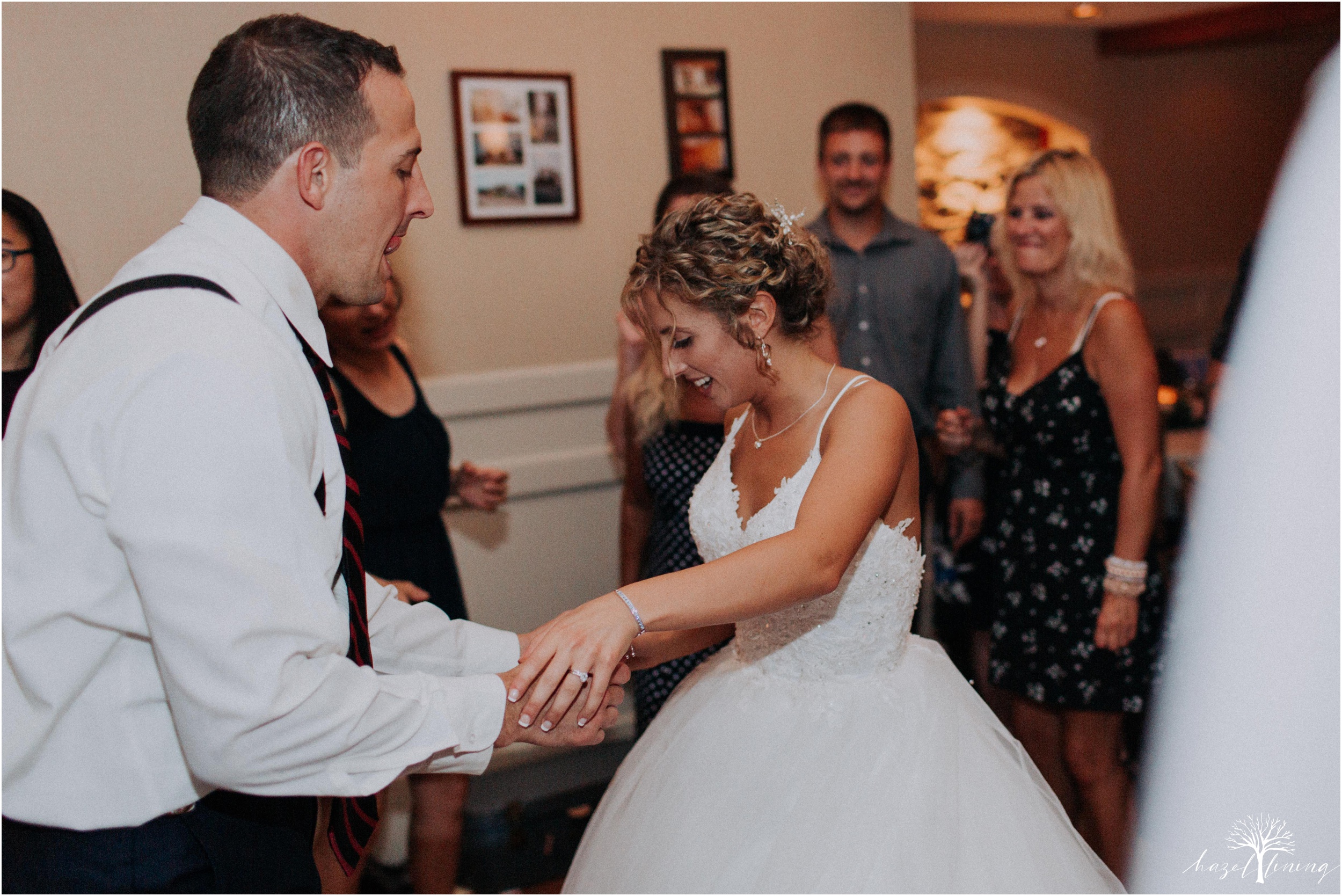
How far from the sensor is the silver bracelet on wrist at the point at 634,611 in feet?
4.51

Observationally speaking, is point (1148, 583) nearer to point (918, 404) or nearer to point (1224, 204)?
point (918, 404)

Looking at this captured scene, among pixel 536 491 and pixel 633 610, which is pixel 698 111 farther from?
pixel 633 610

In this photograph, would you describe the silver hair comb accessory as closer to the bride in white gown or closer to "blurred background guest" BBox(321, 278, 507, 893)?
the bride in white gown

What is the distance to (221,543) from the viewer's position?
0.99 metres

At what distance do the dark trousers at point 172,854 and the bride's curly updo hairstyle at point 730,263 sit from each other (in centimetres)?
92

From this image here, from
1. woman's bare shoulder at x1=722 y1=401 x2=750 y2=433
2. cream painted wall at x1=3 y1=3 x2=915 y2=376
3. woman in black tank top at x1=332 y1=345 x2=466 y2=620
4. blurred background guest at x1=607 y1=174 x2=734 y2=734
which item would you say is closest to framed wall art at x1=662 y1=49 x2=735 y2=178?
cream painted wall at x1=3 y1=3 x2=915 y2=376

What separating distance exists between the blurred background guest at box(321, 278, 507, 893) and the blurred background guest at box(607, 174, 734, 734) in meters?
0.45

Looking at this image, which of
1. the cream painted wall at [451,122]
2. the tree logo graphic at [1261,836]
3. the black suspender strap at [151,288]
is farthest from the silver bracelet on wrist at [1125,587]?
the black suspender strap at [151,288]

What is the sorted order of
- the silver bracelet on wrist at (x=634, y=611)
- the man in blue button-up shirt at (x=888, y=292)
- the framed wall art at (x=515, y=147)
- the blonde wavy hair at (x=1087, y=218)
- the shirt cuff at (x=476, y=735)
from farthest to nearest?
the man in blue button-up shirt at (x=888, y=292), the framed wall art at (x=515, y=147), the blonde wavy hair at (x=1087, y=218), the silver bracelet on wrist at (x=634, y=611), the shirt cuff at (x=476, y=735)

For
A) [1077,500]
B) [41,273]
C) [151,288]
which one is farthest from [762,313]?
[41,273]

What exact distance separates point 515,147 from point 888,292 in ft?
3.73

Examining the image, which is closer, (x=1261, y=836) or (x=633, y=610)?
(x=633, y=610)

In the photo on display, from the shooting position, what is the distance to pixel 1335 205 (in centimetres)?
352

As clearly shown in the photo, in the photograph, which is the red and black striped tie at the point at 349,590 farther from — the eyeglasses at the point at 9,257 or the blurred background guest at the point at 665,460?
the blurred background guest at the point at 665,460
